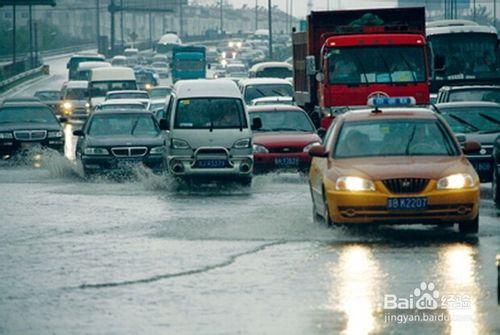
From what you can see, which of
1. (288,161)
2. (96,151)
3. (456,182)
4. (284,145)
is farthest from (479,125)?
(456,182)

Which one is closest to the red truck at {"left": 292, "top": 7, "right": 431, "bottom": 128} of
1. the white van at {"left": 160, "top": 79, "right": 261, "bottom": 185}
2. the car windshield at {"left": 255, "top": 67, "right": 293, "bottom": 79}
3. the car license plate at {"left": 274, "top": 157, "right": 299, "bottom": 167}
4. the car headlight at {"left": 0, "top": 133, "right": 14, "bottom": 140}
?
the car license plate at {"left": 274, "top": 157, "right": 299, "bottom": 167}

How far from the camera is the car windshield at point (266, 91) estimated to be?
45.0 metres

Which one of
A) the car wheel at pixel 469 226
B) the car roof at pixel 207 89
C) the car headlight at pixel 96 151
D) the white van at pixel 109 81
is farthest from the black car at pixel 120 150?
the white van at pixel 109 81

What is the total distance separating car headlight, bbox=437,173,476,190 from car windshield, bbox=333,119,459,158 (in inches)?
37.0

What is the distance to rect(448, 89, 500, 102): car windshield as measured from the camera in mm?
32594

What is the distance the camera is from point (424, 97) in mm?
32250

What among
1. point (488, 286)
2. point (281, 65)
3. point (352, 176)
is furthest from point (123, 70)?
point (488, 286)

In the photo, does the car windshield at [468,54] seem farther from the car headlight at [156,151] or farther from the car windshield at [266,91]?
the car headlight at [156,151]

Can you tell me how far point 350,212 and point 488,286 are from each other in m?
4.21

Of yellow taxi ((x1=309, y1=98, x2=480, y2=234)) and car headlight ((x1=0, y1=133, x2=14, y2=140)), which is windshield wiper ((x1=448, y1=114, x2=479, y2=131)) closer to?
yellow taxi ((x1=309, y1=98, x2=480, y2=234))

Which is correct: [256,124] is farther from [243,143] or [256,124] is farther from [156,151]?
[156,151]

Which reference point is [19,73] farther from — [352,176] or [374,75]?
[352,176]

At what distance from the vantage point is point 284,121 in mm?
31016

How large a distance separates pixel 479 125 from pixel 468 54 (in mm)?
19689
